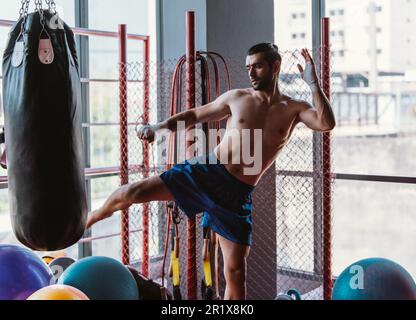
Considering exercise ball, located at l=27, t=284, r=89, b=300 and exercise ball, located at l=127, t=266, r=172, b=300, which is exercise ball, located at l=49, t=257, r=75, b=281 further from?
exercise ball, located at l=27, t=284, r=89, b=300

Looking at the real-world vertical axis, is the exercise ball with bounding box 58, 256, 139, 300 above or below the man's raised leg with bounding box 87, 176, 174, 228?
below

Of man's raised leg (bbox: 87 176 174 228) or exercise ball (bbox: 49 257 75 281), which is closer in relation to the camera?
man's raised leg (bbox: 87 176 174 228)

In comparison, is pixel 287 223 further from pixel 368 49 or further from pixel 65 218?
pixel 65 218

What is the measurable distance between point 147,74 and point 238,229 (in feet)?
4.39

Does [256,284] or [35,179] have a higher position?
[35,179]

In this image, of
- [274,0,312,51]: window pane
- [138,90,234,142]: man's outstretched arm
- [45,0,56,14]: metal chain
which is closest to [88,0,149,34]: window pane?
[274,0,312,51]: window pane

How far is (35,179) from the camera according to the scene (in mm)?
2408

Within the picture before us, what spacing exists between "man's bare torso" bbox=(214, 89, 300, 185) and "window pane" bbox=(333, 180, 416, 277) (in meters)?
1.55

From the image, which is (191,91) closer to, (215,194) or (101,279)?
(215,194)

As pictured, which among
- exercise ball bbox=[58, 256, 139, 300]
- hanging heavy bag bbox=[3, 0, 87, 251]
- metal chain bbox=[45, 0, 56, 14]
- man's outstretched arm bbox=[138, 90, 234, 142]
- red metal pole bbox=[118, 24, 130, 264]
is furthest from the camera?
red metal pole bbox=[118, 24, 130, 264]

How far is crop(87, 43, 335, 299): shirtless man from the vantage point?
341 cm

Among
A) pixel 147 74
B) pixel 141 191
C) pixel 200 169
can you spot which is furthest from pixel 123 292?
pixel 147 74

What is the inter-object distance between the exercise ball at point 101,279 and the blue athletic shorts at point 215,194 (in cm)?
59

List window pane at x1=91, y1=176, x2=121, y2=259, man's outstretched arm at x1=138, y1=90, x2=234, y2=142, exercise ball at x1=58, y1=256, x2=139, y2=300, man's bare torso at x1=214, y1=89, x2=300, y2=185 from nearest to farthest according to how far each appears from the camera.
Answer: exercise ball at x1=58, y1=256, x2=139, y2=300 < man's bare torso at x1=214, y1=89, x2=300, y2=185 < man's outstretched arm at x1=138, y1=90, x2=234, y2=142 < window pane at x1=91, y1=176, x2=121, y2=259
